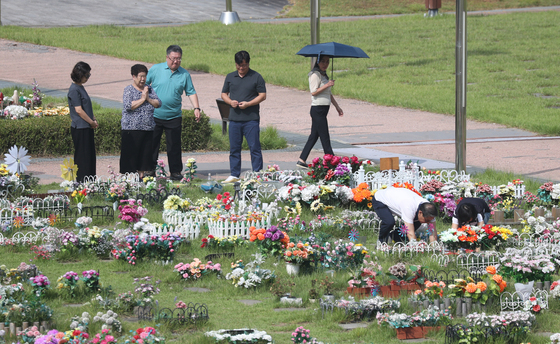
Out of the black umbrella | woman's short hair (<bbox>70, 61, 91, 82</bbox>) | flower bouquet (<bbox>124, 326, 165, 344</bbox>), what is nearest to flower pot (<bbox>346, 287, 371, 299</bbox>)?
flower bouquet (<bbox>124, 326, 165, 344</bbox>)

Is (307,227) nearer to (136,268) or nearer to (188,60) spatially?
(136,268)

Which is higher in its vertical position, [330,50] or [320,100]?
[330,50]

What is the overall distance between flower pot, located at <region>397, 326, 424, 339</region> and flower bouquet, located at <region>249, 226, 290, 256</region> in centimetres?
195

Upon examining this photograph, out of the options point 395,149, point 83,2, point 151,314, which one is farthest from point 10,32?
point 151,314

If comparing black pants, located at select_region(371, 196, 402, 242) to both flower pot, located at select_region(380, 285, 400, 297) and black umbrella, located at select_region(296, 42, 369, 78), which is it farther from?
black umbrella, located at select_region(296, 42, 369, 78)

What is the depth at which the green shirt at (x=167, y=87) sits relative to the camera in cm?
1022

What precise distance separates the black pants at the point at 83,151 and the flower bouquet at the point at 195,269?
11.8ft

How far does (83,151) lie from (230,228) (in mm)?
2940

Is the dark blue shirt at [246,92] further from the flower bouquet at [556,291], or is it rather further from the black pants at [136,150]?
the flower bouquet at [556,291]

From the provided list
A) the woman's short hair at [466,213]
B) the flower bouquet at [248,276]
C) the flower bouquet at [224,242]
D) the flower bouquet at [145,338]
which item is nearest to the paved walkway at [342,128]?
the flower bouquet at [224,242]

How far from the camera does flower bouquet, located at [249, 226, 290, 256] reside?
22.7ft

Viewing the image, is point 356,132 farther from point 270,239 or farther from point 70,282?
point 70,282

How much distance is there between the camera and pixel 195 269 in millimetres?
6422

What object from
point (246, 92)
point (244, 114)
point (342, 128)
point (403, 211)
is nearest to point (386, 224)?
point (403, 211)
